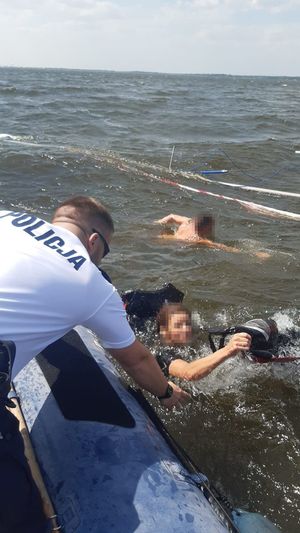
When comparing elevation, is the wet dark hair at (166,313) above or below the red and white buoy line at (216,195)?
below

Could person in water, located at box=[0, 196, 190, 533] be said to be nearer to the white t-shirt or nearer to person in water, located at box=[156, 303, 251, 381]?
the white t-shirt

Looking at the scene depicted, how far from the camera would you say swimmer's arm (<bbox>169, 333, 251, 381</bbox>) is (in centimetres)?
364

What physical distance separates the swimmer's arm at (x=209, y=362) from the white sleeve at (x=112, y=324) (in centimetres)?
141

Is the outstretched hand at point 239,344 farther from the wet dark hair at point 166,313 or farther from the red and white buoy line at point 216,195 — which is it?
the red and white buoy line at point 216,195

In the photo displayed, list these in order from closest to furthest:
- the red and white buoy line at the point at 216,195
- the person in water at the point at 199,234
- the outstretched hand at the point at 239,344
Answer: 1. the outstretched hand at the point at 239,344
2. the person in water at the point at 199,234
3. the red and white buoy line at the point at 216,195

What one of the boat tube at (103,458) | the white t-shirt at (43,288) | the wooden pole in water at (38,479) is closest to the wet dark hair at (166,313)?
Answer: the boat tube at (103,458)

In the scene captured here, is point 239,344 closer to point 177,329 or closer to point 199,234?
point 177,329

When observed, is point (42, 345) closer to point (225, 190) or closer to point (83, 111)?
point (225, 190)

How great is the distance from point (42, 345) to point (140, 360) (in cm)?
59

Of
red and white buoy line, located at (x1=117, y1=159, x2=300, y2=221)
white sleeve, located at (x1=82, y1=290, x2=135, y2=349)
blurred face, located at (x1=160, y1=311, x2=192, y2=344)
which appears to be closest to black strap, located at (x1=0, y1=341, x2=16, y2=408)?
white sleeve, located at (x1=82, y1=290, x2=135, y2=349)

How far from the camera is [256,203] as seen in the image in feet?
33.5

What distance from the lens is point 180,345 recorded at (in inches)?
187

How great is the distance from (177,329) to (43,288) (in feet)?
8.29

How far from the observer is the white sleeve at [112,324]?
222 cm
